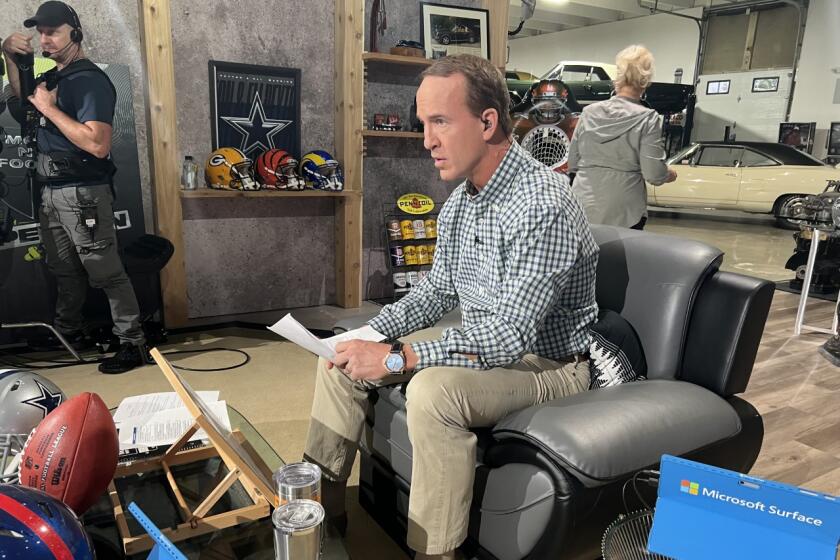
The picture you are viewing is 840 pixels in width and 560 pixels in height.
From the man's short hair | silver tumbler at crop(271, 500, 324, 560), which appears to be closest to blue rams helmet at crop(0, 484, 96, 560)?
silver tumbler at crop(271, 500, 324, 560)

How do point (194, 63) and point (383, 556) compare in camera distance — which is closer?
point (383, 556)

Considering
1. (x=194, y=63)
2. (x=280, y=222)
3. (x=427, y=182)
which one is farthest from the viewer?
(x=427, y=182)

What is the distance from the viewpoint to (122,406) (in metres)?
1.72

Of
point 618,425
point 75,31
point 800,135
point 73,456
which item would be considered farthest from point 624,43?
point 73,456

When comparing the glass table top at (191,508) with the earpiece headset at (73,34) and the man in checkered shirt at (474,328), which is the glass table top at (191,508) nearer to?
the man in checkered shirt at (474,328)

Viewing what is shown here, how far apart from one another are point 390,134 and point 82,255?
2000mm

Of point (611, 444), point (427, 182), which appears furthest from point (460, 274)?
point (427, 182)

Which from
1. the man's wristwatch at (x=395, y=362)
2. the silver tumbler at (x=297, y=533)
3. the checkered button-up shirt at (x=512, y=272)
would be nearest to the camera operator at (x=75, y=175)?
the checkered button-up shirt at (x=512, y=272)

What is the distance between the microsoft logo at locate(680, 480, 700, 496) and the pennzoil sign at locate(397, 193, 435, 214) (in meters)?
3.24

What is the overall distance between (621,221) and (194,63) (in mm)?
2603

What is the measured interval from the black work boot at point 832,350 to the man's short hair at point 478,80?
301 cm

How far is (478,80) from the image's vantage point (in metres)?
1.52

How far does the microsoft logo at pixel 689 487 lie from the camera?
1.10m

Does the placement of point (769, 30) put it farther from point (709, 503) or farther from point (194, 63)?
point (709, 503)
